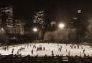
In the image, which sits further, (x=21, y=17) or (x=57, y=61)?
(x=21, y=17)

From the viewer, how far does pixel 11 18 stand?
27766 mm

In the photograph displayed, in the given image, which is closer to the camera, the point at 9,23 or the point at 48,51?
the point at 48,51

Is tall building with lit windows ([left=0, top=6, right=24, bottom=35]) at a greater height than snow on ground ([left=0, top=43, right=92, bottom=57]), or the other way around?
tall building with lit windows ([left=0, top=6, right=24, bottom=35])

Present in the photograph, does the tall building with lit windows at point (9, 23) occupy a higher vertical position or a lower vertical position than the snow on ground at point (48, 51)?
higher

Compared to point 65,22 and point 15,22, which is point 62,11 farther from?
point 15,22

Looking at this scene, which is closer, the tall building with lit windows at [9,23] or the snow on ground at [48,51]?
the snow on ground at [48,51]

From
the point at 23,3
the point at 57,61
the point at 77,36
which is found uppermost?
the point at 23,3

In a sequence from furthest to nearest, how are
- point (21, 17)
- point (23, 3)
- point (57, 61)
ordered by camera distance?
point (21, 17) → point (23, 3) → point (57, 61)

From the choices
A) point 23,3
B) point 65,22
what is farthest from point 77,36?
point 23,3

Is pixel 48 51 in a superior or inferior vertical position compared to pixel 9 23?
inferior

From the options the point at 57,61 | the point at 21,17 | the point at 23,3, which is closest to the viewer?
the point at 57,61

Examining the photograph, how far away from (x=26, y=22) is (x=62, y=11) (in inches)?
245

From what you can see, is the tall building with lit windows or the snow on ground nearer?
the snow on ground

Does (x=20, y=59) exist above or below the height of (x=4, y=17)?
below
